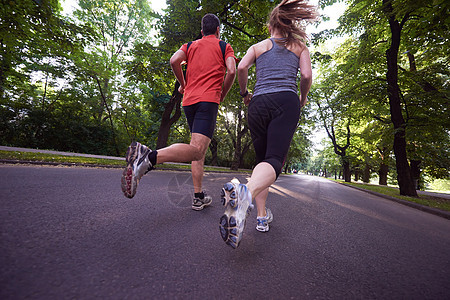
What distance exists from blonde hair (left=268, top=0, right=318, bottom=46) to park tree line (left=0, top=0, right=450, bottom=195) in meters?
4.70

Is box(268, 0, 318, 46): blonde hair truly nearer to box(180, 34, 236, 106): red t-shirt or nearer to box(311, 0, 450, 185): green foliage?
box(180, 34, 236, 106): red t-shirt

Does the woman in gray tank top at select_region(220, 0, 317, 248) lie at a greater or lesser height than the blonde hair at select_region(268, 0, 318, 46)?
lesser

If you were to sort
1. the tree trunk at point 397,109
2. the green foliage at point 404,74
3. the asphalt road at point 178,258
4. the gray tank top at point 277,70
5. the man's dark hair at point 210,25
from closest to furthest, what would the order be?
the asphalt road at point 178,258, the gray tank top at point 277,70, the man's dark hair at point 210,25, the green foliage at point 404,74, the tree trunk at point 397,109

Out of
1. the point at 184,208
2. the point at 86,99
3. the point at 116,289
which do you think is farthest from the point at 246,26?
the point at 86,99

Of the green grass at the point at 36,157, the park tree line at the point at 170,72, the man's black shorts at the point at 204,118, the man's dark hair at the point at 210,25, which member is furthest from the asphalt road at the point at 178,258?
the park tree line at the point at 170,72

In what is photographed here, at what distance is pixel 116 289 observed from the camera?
2.97 ft

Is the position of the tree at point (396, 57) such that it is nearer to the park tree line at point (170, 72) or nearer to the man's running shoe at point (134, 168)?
the park tree line at point (170, 72)

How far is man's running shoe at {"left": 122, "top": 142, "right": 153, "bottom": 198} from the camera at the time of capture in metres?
1.66

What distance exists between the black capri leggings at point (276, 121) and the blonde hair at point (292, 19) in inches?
23.8

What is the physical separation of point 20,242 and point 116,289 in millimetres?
762

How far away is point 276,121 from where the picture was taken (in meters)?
1.74

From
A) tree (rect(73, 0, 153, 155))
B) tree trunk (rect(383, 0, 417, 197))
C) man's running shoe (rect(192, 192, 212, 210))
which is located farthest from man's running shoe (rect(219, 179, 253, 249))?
tree (rect(73, 0, 153, 155))

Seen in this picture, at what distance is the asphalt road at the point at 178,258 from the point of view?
94 cm

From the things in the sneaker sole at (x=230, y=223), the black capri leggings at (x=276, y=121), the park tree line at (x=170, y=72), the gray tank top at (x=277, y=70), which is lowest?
the sneaker sole at (x=230, y=223)
